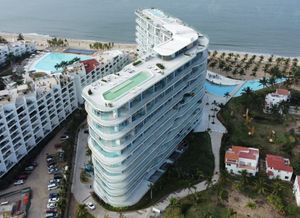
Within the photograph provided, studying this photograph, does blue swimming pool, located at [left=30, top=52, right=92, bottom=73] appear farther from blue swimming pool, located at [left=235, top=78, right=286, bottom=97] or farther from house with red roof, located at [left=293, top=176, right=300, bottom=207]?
house with red roof, located at [left=293, top=176, right=300, bottom=207]

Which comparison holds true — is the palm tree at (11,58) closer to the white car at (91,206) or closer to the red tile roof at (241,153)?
the white car at (91,206)

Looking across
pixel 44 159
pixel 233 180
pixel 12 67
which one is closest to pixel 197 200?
pixel 233 180

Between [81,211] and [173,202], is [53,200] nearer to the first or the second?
[81,211]

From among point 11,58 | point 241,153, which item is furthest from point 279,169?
point 11,58

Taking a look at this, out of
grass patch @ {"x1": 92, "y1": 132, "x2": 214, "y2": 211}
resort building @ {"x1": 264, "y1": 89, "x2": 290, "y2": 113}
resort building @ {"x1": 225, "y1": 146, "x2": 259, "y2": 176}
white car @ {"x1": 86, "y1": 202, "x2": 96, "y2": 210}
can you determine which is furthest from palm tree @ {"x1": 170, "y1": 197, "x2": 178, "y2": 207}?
resort building @ {"x1": 264, "y1": 89, "x2": 290, "y2": 113}

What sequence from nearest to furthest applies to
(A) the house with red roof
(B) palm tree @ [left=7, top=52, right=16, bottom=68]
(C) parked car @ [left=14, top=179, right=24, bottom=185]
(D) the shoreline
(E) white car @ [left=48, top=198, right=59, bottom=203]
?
(A) the house with red roof
(E) white car @ [left=48, top=198, right=59, bottom=203]
(C) parked car @ [left=14, top=179, right=24, bottom=185]
(B) palm tree @ [left=7, top=52, right=16, bottom=68]
(D) the shoreline
